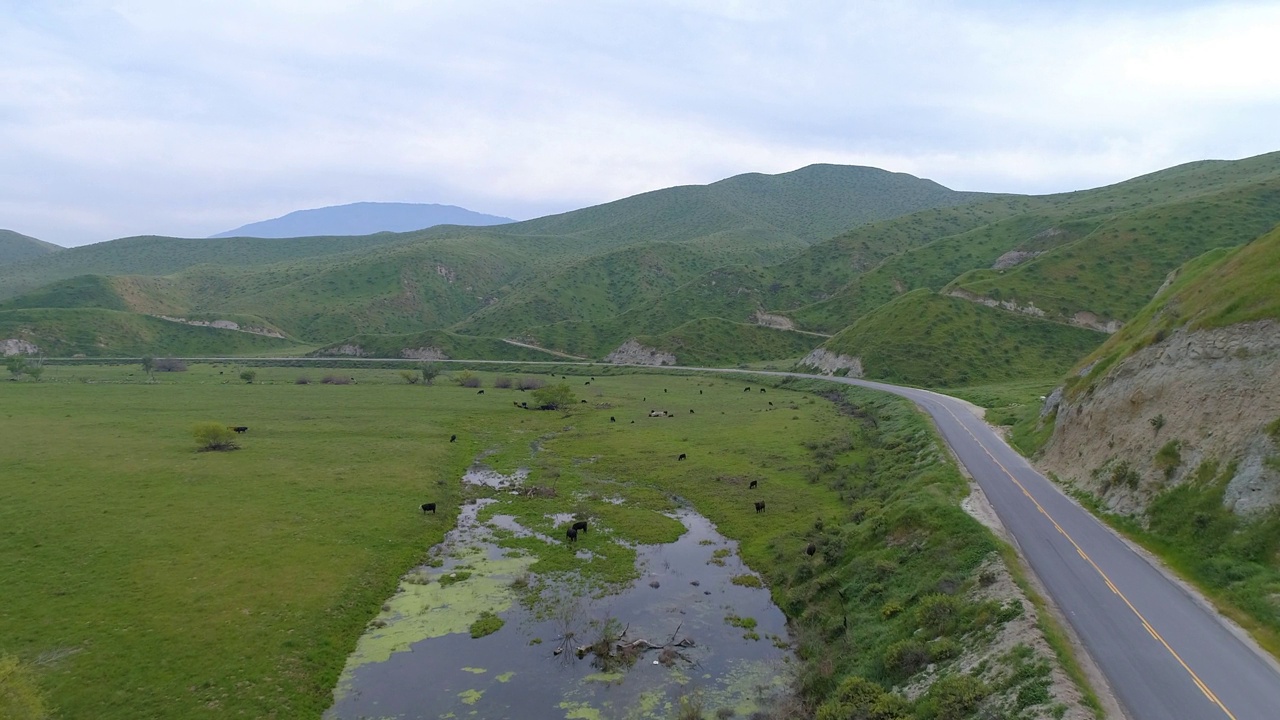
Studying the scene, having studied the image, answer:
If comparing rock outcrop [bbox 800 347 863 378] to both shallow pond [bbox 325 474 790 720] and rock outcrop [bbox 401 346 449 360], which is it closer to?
shallow pond [bbox 325 474 790 720]

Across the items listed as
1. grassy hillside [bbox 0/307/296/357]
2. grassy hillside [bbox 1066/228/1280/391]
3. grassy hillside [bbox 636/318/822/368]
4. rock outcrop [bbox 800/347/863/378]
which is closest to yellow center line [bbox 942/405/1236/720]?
grassy hillside [bbox 1066/228/1280/391]

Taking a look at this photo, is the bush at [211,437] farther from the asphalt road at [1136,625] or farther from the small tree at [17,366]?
the small tree at [17,366]

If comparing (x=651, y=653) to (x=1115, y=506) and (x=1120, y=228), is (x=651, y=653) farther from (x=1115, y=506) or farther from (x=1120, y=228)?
(x=1120, y=228)

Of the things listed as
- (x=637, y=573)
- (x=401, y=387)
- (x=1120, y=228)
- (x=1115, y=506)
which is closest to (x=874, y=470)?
(x=1115, y=506)

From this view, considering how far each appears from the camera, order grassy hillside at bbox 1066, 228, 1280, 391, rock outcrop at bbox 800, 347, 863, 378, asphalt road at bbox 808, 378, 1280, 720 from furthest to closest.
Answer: rock outcrop at bbox 800, 347, 863, 378 < grassy hillside at bbox 1066, 228, 1280, 391 < asphalt road at bbox 808, 378, 1280, 720

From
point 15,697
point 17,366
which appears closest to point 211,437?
point 15,697

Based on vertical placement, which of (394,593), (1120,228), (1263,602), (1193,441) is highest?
(1120,228)

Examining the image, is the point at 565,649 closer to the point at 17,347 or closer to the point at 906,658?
the point at 906,658
